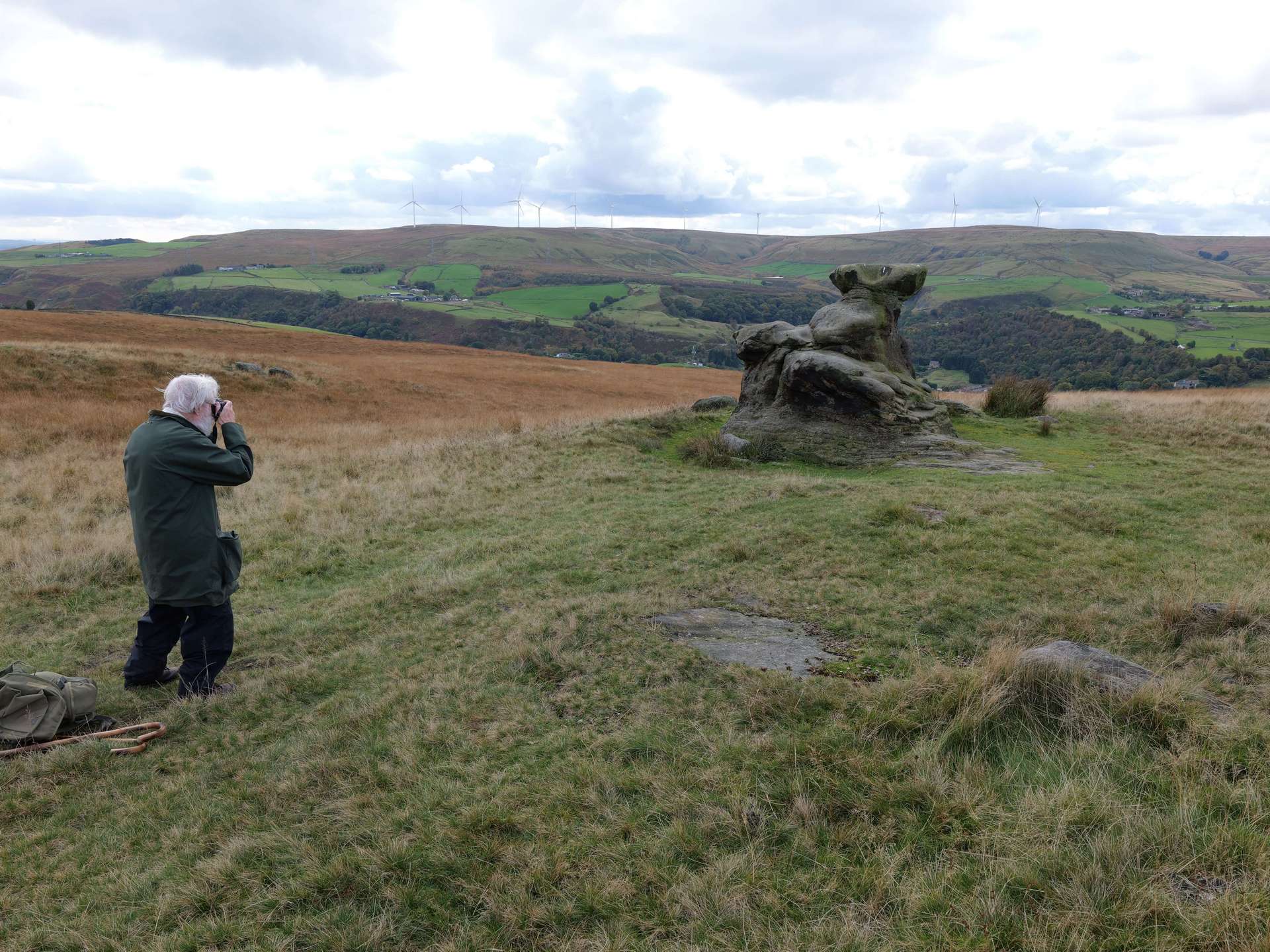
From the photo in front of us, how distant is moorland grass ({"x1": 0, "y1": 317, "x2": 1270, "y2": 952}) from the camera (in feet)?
11.5

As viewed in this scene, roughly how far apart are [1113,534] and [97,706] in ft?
40.2

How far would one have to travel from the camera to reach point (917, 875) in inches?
138

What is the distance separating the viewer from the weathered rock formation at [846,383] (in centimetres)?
1734

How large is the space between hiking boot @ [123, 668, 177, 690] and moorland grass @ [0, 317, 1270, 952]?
0.25 meters

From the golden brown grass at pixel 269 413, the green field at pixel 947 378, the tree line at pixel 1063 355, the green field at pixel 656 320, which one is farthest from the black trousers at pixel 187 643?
the green field at pixel 656 320

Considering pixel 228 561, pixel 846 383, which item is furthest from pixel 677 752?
pixel 846 383

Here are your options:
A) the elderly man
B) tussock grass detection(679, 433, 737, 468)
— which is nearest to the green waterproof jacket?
the elderly man

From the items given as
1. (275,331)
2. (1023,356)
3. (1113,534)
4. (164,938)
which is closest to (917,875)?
(164,938)

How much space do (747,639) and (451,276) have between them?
6877 inches

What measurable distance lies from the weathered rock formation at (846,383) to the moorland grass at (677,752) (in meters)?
5.61

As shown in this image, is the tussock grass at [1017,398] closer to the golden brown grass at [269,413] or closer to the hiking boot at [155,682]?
the golden brown grass at [269,413]

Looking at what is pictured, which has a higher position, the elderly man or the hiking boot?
the elderly man

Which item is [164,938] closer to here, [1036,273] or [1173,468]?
[1173,468]

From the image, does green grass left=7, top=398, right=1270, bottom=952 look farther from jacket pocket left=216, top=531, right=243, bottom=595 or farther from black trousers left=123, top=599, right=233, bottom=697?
jacket pocket left=216, top=531, right=243, bottom=595
